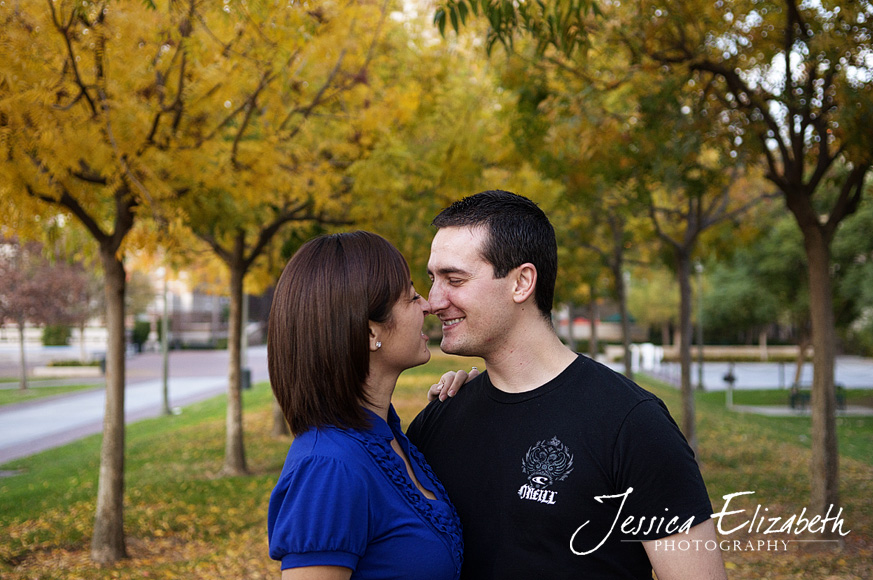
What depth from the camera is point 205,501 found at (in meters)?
9.73

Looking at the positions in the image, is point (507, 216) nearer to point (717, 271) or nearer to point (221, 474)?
point (221, 474)

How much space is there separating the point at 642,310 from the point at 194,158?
1616 inches

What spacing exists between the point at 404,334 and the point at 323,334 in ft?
1.10

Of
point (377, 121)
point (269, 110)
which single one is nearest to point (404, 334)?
point (269, 110)

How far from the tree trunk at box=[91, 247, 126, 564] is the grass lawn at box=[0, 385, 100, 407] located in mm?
14787

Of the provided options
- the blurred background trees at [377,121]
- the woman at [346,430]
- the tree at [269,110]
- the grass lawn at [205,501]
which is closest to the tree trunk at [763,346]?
the grass lawn at [205,501]

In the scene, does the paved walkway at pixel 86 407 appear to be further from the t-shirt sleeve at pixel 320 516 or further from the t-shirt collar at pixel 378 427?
the t-shirt sleeve at pixel 320 516

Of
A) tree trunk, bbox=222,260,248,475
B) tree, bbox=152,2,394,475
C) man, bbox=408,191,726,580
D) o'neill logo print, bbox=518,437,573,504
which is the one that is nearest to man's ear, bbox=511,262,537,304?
man, bbox=408,191,726,580

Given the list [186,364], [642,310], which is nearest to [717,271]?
[642,310]

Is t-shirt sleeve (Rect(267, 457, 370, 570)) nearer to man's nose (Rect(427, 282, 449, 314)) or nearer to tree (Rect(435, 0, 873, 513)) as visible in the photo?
man's nose (Rect(427, 282, 449, 314))

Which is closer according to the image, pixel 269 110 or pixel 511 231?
pixel 511 231

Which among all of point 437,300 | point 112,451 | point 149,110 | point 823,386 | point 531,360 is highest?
point 149,110

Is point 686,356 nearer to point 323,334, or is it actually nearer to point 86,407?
point 323,334

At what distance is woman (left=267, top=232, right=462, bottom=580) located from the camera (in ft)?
6.38
